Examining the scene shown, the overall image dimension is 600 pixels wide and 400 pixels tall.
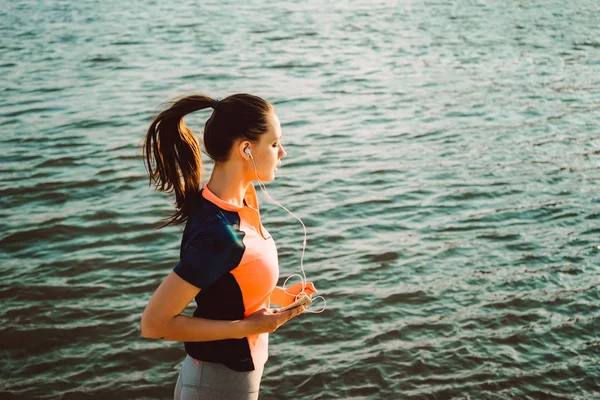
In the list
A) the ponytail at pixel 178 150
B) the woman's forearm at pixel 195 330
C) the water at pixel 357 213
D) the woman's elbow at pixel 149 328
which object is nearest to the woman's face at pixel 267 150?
the ponytail at pixel 178 150

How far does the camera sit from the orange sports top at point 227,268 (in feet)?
9.50

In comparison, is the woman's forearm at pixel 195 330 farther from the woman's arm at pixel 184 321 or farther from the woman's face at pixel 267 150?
the woman's face at pixel 267 150

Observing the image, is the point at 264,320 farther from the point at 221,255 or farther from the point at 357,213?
the point at 357,213

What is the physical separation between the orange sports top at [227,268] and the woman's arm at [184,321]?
0.06 meters

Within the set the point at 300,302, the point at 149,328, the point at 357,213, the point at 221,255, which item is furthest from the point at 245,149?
the point at 357,213

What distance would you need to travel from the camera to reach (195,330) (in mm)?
2965

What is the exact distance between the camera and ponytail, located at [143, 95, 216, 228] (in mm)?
3230

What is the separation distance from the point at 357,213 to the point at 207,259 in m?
6.01

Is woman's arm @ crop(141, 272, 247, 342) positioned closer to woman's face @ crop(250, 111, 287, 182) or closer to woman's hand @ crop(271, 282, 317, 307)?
woman's hand @ crop(271, 282, 317, 307)

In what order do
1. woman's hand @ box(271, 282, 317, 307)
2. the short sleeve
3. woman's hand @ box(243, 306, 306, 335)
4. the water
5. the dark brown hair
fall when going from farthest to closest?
the water < woman's hand @ box(271, 282, 317, 307) < the dark brown hair < woman's hand @ box(243, 306, 306, 335) < the short sleeve

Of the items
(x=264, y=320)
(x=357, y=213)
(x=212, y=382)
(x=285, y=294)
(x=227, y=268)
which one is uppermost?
(x=227, y=268)

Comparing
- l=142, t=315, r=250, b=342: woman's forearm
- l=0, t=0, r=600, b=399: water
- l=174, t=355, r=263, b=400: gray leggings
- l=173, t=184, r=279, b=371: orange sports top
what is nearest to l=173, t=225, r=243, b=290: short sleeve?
l=173, t=184, r=279, b=371: orange sports top

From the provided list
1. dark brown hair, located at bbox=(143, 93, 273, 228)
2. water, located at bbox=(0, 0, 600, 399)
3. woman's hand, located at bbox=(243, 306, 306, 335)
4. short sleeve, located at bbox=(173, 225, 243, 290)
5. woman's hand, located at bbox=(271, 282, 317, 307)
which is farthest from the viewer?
water, located at bbox=(0, 0, 600, 399)

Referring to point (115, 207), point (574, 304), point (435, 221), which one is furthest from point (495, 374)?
point (115, 207)
